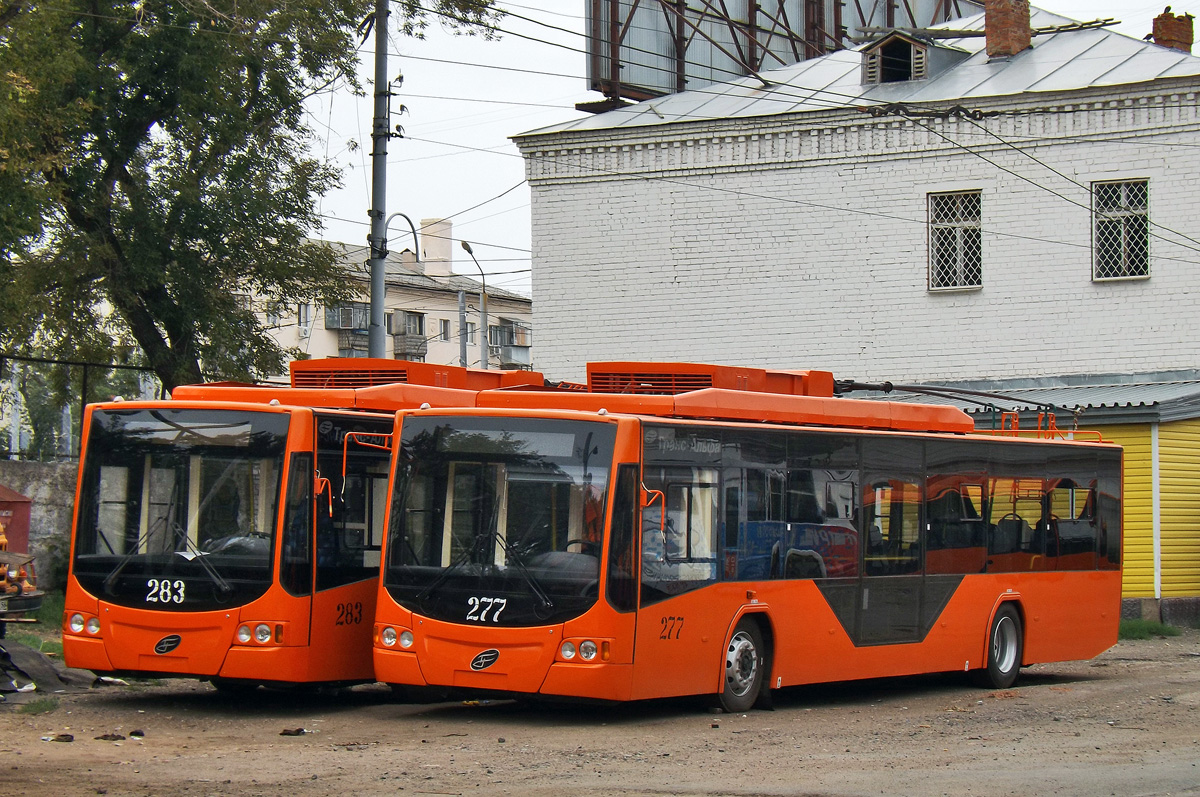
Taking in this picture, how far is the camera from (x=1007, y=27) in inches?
1156

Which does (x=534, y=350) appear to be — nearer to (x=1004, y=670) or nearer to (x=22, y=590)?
(x=1004, y=670)

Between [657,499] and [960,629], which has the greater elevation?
[657,499]

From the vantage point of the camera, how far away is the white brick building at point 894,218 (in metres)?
26.1

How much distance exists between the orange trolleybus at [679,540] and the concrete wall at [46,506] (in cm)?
950

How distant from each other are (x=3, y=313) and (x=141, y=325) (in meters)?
2.44

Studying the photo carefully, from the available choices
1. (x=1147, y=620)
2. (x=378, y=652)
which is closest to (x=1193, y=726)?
(x=378, y=652)

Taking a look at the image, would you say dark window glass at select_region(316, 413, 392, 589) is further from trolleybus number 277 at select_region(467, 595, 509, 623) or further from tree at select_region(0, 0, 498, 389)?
tree at select_region(0, 0, 498, 389)

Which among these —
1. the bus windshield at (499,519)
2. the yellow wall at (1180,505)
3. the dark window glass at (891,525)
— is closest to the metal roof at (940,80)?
the yellow wall at (1180,505)

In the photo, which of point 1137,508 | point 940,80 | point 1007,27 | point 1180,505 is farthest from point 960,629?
point 1007,27

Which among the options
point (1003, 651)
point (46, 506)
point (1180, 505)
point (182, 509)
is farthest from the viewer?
point (1180, 505)

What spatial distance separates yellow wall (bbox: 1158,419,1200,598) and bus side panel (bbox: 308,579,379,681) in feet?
47.7

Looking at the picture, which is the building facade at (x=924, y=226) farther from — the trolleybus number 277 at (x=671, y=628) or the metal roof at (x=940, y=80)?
the trolleybus number 277 at (x=671, y=628)

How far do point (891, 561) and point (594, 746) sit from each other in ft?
16.8

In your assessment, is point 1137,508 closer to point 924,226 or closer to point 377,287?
point 924,226
